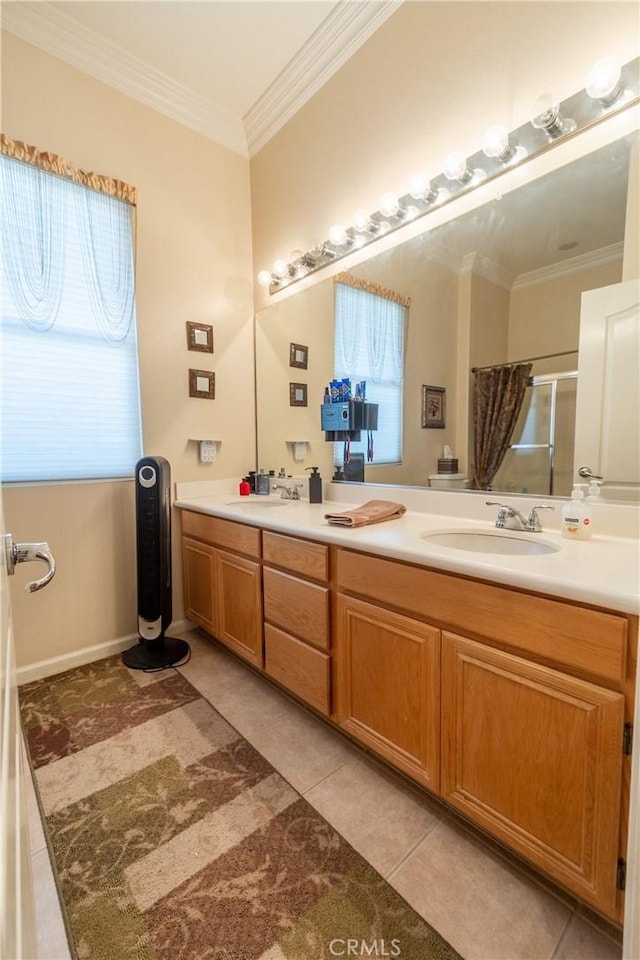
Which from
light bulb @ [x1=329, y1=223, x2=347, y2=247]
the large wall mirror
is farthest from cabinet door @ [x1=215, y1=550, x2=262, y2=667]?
light bulb @ [x1=329, y1=223, x2=347, y2=247]

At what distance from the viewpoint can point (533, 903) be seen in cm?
104

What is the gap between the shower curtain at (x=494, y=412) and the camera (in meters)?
1.49

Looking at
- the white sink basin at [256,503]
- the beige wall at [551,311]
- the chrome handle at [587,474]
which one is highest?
the beige wall at [551,311]

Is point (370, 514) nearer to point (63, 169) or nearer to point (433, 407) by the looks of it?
point (433, 407)

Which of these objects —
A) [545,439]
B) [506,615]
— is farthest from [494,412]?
[506,615]

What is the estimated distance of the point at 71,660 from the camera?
2150 mm

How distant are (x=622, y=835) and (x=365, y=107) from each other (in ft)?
9.24

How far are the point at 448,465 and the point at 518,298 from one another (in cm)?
67

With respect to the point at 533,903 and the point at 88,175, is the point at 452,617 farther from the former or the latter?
the point at 88,175

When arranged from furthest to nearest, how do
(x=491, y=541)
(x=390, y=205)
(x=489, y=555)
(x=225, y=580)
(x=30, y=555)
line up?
(x=225, y=580) → (x=390, y=205) → (x=491, y=541) → (x=489, y=555) → (x=30, y=555)

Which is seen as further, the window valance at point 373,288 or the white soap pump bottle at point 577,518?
the window valance at point 373,288

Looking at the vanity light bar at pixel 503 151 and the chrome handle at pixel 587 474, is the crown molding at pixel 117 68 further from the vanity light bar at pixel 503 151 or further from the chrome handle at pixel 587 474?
the chrome handle at pixel 587 474

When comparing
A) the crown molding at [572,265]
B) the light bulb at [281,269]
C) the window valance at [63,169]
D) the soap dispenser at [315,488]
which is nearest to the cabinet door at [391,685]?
the soap dispenser at [315,488]

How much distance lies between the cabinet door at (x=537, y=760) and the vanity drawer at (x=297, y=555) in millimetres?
518
